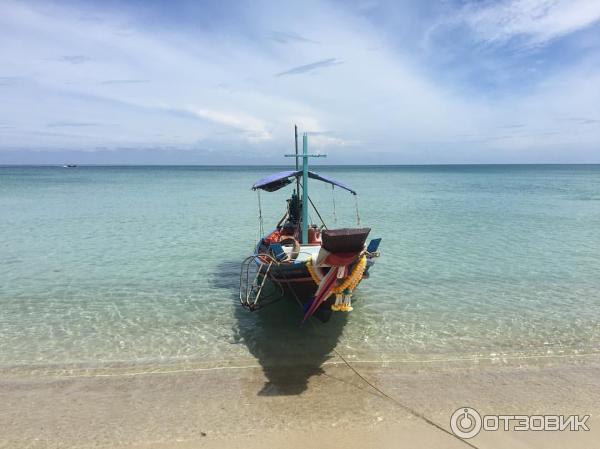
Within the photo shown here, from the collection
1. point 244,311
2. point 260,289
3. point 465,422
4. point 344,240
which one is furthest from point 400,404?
point 244,311

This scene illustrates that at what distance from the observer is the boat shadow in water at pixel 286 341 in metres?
7.09

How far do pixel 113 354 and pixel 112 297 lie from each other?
3319mm

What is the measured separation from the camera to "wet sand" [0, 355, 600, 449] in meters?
5.58

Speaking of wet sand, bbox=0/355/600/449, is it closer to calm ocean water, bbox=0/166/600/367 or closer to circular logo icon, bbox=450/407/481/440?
circular logo icon, bbox=450/407/481/440

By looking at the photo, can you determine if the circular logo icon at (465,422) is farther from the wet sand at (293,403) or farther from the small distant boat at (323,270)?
the small distant boat at (323,270)

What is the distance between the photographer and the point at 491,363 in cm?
773

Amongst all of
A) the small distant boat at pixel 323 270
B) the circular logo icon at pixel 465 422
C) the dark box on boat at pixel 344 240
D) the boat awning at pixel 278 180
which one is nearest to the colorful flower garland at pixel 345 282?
the small distant boat at pixel 323 270

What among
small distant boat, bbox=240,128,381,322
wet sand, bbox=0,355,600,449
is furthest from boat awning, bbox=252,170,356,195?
wet sand, bbox=0,355,600,449

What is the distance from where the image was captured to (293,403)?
6.36m

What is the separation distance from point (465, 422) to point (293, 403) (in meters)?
2.54

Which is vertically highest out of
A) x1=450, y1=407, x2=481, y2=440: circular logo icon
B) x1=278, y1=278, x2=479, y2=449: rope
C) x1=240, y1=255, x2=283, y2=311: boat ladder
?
x1=240, y1=255, x2=283, y2=311: boat ladder

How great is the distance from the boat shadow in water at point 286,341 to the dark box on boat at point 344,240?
2.19m

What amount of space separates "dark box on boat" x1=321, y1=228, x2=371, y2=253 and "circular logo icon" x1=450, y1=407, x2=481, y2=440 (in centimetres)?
303

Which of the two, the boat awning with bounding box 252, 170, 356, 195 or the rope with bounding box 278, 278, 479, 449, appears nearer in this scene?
the rope with bounding box 278, 278, 479, 449
